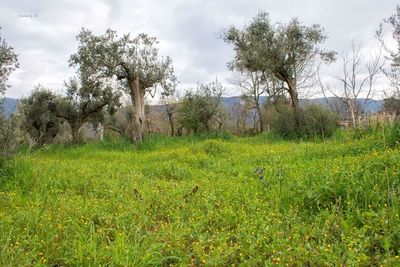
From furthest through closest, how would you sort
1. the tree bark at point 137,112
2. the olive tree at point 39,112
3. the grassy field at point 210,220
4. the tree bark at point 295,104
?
the olive tree at point 39,112 → the tree bark at point 295,104 → the tree bark at point 137,112 → the grassy field at point 210,220

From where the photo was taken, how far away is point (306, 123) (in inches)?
795

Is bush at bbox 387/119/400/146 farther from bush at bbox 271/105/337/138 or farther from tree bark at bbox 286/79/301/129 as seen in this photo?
tree bark at bbox 286/79/301/129

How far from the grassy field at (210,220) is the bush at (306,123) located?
11460 millimetres

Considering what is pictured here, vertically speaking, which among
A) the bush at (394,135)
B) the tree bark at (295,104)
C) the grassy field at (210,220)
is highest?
the tree bark at (295,104)

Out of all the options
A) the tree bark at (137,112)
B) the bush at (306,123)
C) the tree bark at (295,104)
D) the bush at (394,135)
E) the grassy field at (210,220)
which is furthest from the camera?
the tree bark at (295,104)

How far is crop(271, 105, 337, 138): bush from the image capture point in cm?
1961

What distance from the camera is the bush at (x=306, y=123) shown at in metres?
19.6

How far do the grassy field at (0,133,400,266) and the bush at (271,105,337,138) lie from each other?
37.6ft

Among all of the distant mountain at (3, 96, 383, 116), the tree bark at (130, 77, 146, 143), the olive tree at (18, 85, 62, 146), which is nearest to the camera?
the distant mountain at (3, 96, 383, 116)

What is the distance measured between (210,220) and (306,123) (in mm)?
16396

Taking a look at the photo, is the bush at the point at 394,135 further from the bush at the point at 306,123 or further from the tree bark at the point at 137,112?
the tree bark at the point at 137,112

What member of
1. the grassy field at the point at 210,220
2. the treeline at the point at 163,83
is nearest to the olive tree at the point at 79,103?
the treeline at the point at 163,83

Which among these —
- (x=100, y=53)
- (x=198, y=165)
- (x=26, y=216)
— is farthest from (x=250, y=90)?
(x=26, y=216)

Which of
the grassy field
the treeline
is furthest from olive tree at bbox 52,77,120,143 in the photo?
the grassy field
